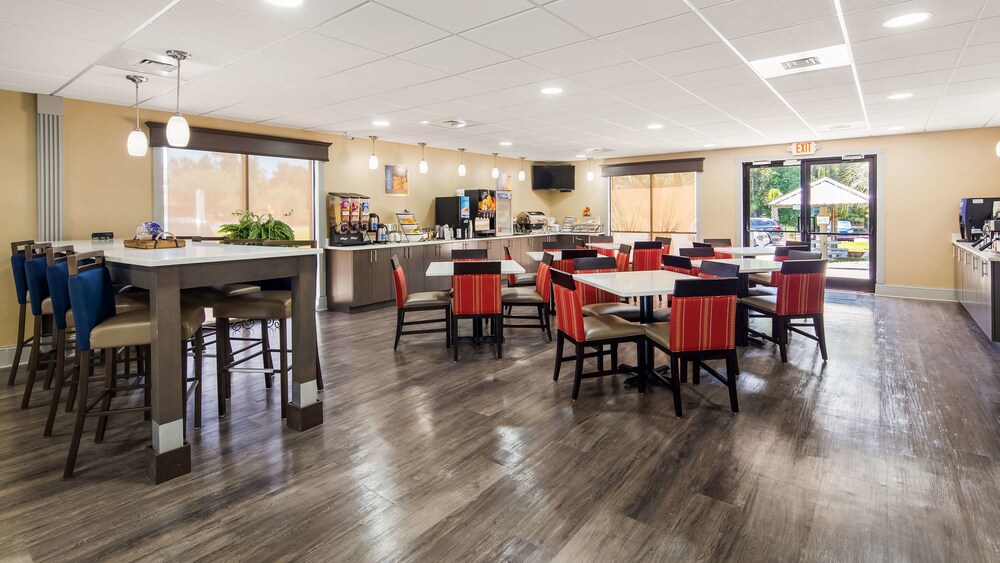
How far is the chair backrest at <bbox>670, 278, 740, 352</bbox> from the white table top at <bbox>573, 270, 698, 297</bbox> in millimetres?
150

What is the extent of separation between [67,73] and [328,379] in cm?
335

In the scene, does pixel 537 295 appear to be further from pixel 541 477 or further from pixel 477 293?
pixel 541 477

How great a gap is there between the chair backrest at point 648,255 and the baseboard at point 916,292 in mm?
4110

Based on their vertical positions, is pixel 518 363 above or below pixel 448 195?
below

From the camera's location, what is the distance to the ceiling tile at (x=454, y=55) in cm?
378

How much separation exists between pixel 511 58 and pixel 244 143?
4132mm

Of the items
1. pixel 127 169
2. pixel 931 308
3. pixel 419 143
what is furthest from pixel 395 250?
pixel 931 308

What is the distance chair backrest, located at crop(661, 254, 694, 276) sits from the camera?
16.2ft

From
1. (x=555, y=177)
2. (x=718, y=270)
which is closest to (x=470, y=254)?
(x=718, y=270)

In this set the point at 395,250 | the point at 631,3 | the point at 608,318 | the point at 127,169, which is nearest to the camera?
the point at 631,3

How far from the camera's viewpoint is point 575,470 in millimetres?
2727

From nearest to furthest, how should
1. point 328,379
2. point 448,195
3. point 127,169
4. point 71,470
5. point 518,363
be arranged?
point 71,470 → point 328,379 → point 518,363 → point 127,169 → point 448,195

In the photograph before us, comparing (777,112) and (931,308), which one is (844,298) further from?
(777,112)

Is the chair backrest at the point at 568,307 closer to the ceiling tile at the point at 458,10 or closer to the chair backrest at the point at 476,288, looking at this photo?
the chair backrest at the point at 476,288
